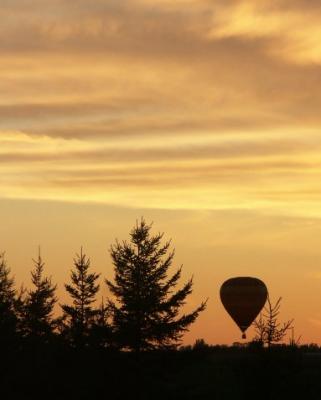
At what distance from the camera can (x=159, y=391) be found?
7319 cm

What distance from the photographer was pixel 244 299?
94.7 meters

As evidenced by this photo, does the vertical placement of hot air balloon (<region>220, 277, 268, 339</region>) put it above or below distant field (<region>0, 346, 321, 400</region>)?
above

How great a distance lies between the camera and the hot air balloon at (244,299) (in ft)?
308

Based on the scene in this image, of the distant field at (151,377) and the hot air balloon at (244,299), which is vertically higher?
the hot air balloon at (244,299)

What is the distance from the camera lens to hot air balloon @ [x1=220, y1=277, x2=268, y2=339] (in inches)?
3701

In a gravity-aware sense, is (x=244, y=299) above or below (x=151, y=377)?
above

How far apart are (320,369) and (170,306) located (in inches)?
393

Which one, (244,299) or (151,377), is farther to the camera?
(244,299)

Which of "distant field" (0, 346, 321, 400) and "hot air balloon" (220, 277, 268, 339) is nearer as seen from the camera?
"distant field" (0, 346, 321, 400)

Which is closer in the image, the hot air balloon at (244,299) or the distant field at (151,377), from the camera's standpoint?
the distant field at (151,377)

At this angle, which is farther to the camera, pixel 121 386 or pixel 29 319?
pixel 29 319

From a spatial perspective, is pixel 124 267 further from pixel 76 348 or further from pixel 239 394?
pixel 239 394

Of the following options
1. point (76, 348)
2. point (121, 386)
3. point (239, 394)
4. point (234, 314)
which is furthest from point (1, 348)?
point (234, 314)

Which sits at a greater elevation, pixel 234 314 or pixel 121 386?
pixel 234 314
